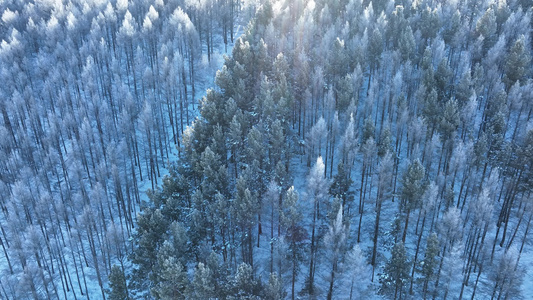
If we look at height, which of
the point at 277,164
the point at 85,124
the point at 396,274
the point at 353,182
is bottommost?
the point at 396,274

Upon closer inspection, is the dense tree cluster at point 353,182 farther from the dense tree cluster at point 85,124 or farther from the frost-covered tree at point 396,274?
the dense tree cluster at point 85,124

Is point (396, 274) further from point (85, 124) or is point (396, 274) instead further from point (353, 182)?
point (85, 124)

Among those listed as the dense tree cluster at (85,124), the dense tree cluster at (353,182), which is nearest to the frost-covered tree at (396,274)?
the dense tree cluster at (353,182)

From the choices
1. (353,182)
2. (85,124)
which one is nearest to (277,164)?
(353,182)

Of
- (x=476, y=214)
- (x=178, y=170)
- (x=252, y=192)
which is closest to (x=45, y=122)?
(x=178, y=170)

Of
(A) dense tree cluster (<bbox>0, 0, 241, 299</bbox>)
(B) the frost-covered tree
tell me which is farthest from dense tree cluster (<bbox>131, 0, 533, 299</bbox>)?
(A) dense tree cluster (<bbox>0, 0, 241, 299</bbox>)

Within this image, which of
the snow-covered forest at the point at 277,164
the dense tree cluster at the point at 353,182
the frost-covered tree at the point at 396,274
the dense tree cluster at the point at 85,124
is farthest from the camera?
the dense tree cluster at the point at 85,124
